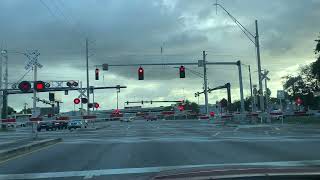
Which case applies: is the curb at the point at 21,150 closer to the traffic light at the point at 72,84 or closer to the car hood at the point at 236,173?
the car hood at the point at 236,173

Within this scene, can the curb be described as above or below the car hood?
below

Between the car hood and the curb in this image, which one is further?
the curb

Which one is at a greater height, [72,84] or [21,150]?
[72,84]

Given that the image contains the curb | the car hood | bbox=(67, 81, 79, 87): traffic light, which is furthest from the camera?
bbox=(67, 81, 79, 87): traffic light

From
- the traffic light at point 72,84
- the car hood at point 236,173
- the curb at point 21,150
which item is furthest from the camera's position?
the traffic light at point 72,84

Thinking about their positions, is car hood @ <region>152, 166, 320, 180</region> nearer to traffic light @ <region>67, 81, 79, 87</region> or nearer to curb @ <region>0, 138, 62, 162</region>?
curb @ <region>0, 138, 62, 162</region>

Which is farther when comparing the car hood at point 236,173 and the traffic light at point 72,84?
the traffic light at point 72,84

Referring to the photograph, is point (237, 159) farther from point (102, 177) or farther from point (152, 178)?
point (152, 178)

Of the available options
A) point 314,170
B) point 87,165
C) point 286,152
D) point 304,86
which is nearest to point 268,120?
point 286,152

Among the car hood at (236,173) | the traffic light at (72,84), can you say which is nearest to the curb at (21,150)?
the car hood at (236,173)

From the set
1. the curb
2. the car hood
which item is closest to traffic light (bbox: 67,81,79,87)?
the curb

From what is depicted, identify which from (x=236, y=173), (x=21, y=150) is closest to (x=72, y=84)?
(x=21, y=150)

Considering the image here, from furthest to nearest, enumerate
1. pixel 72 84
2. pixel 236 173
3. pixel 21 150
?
1. pixel 72 84
2. pixel 21 150
3. pixel 236 173

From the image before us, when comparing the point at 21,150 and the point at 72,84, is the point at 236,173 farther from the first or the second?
the point at 72,84
